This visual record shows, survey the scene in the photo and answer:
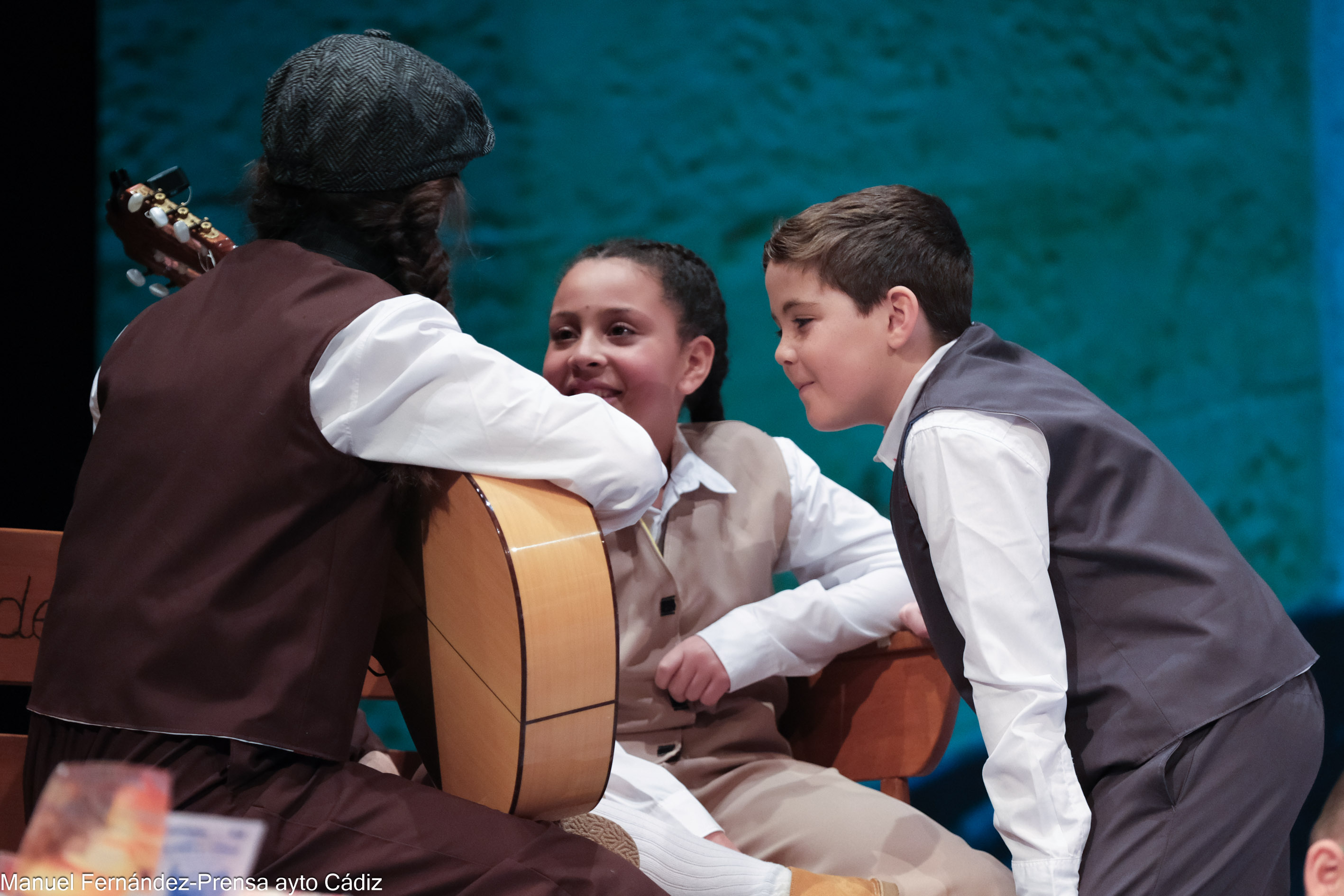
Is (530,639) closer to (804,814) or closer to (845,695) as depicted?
(804,814)

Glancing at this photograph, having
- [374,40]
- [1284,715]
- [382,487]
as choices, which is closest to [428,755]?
[382,487]

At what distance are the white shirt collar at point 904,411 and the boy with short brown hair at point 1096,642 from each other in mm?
28

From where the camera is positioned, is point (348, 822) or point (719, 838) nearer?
point (348, 822)

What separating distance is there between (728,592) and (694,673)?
17 centimetres

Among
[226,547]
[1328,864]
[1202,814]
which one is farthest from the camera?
[1202,814]

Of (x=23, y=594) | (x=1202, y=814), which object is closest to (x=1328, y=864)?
(x=1202, y=814)

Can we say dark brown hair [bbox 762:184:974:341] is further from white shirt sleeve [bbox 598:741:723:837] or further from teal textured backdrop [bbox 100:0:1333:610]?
teal textured backdrop [bbox 100:0:1333:610]

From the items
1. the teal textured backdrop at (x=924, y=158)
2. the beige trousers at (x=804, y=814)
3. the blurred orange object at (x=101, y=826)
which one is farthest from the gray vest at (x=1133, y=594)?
the teal textured backdrop at (x=924, y=158)

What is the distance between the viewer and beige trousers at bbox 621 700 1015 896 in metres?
1.54

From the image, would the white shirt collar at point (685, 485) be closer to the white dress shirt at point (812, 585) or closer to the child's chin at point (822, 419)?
the white dress shirt at point (812, 585)

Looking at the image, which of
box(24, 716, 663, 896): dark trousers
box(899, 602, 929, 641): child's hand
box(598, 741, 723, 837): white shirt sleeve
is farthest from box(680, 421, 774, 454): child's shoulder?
box(24, 716, 663, 896): dark trousers

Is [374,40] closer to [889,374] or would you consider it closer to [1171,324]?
[889,374]

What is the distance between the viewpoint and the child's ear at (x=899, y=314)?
151cm

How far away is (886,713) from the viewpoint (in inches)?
71.7
